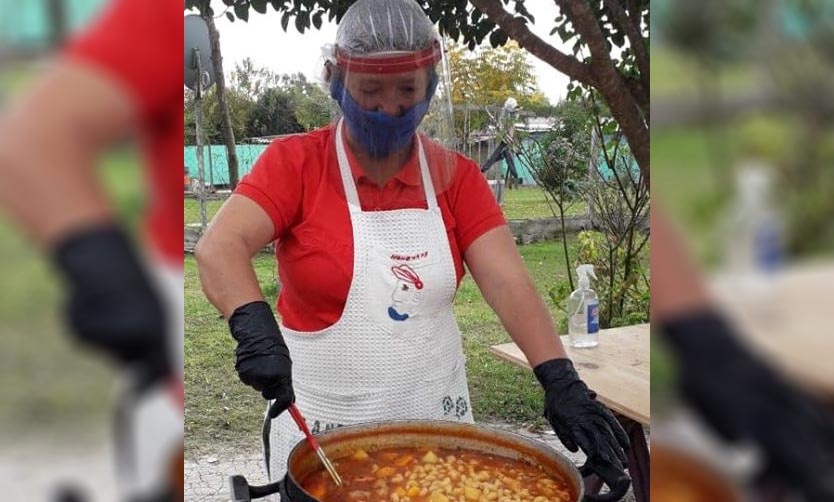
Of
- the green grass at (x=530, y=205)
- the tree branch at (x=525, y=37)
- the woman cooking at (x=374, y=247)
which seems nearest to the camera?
the woman cooking at (x=374, y=247)

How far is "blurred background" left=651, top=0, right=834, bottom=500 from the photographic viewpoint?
45 centimetres

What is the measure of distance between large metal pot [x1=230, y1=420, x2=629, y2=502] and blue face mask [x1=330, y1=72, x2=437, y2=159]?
2.48 feet

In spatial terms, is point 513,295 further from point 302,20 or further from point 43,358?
point 43,358

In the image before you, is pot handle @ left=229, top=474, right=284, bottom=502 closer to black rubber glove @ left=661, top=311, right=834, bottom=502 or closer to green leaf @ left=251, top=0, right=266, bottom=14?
black rubber glove @ left=661, top=311, right=834, bottom=502

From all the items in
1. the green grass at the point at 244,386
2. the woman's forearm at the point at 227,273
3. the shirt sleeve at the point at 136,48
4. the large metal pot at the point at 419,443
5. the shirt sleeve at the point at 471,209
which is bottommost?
the green grass at the point at 244,386

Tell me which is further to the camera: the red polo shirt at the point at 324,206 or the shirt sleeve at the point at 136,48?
the red polo shirt at the point at 324,206

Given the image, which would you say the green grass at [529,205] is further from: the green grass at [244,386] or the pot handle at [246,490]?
the pot handle at [246,490]

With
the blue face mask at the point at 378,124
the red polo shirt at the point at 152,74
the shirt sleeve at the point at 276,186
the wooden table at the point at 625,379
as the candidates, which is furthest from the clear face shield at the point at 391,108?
the red polo shirt at the point at 152,74

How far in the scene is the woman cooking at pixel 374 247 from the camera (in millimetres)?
2047

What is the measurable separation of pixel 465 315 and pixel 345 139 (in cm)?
540

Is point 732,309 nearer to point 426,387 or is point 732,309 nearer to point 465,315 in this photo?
point 426,387

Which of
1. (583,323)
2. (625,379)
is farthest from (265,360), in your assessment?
(583,323)

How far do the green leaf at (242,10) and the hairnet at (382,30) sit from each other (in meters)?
0.88

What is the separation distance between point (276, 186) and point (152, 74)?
1.57 metres
